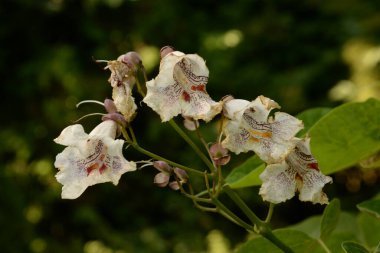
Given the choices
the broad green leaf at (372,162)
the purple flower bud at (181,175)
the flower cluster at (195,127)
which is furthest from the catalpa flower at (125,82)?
the broad green leaf at (372,162)

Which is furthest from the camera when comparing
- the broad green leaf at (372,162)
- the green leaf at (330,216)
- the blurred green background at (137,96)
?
the blurred green background at (137,96)

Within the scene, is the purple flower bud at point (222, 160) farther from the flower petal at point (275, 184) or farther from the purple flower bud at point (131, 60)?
the purple flower bud at point (131, 60)

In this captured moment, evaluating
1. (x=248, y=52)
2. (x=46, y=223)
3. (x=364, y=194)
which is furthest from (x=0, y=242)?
(x=364, y=194)

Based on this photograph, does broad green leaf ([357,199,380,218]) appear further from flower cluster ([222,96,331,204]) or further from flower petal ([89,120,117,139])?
flower petal ([89,120,117,139])

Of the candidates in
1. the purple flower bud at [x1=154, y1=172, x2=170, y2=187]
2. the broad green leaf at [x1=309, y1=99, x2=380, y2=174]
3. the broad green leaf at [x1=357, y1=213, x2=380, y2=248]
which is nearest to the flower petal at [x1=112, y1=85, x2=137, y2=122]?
the purple flower bud at [x1=154, y1=172, x2=170, y2=187]

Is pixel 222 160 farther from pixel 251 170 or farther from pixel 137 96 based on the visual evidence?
pixel 137 96

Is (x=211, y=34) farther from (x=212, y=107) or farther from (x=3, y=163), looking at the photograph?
(x=212, y=107)

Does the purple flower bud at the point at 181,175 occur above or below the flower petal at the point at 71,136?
below
